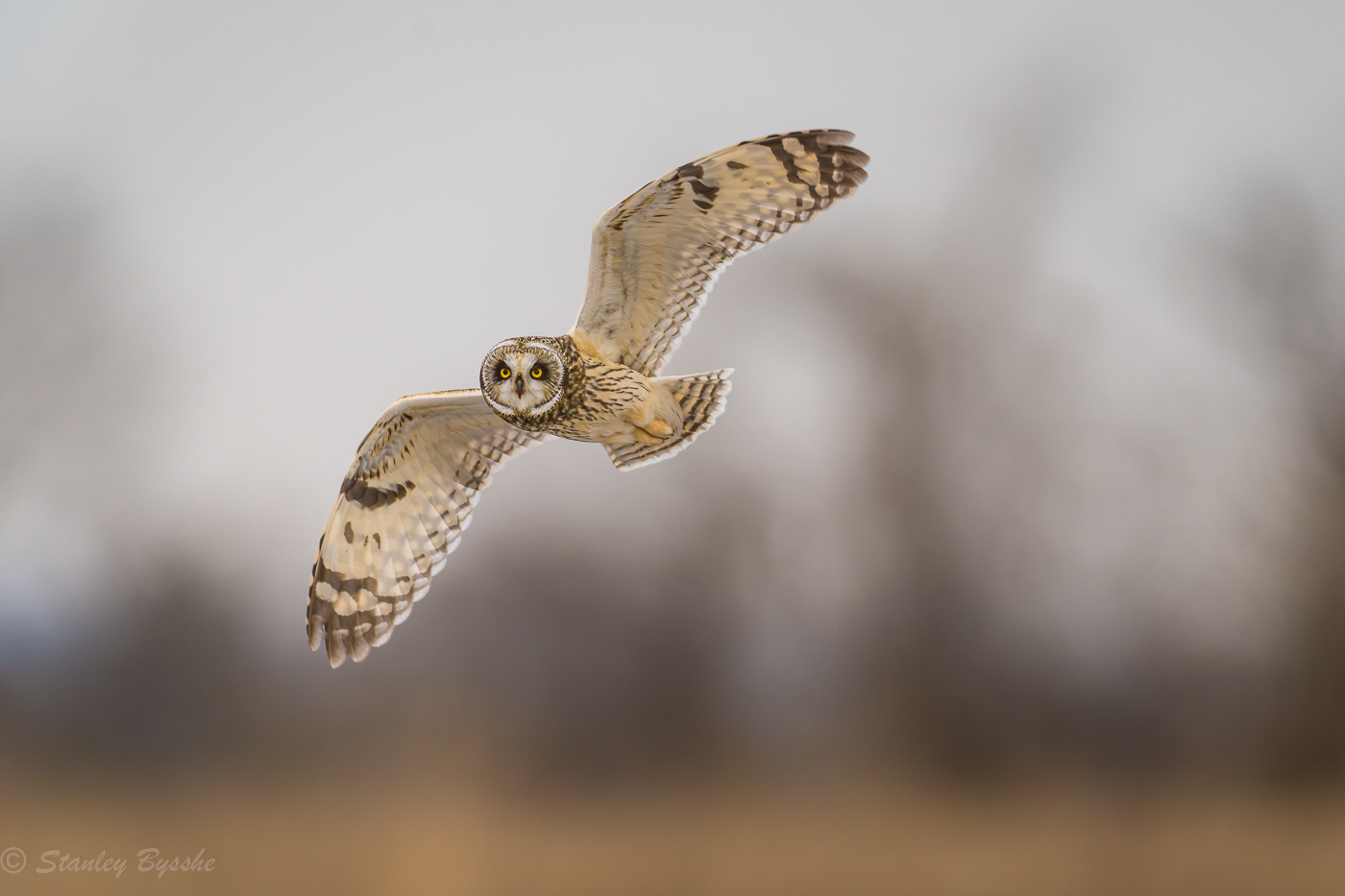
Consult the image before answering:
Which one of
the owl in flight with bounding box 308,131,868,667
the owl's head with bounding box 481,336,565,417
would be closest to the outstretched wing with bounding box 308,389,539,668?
the owl in flight with bounding box 308,131,868,667

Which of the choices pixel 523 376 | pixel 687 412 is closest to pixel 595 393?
pixel 523 376

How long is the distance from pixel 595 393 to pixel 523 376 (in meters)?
0.17

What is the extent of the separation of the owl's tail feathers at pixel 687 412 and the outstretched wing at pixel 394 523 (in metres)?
0.37

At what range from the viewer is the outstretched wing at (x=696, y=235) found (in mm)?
1956

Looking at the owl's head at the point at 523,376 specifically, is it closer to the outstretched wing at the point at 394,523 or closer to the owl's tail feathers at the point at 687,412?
the owl's tail feathers at the point at 687,412

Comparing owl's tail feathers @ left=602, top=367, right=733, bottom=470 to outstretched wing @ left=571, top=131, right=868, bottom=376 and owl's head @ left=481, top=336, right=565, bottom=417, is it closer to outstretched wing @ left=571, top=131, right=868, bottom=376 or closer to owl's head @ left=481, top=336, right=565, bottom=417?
outstretched wing @ left=571, top=131, right=868, bottom=376

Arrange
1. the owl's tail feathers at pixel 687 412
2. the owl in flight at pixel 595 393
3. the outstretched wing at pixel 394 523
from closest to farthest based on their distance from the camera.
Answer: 1. the owl in flight at pixel 595 393
2. the owl's tail feathers at pixel 687 412
3. the outstretched wing at pixel 394 523

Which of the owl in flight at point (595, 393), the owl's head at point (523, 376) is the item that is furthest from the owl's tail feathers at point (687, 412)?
the owl's head at point (523, 376)

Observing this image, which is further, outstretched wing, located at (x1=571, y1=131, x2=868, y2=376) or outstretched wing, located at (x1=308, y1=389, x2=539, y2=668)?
outstretched wing, located at (x1=308, y1=389, x2=539, y2=668)

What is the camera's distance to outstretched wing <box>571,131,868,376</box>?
6.42ft

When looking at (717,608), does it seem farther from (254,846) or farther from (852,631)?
(254,846)

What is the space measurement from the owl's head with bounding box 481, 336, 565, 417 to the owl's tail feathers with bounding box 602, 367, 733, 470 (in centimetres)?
33

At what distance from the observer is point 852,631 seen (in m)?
5.27

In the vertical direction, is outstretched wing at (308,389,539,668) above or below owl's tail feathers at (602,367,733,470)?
below
